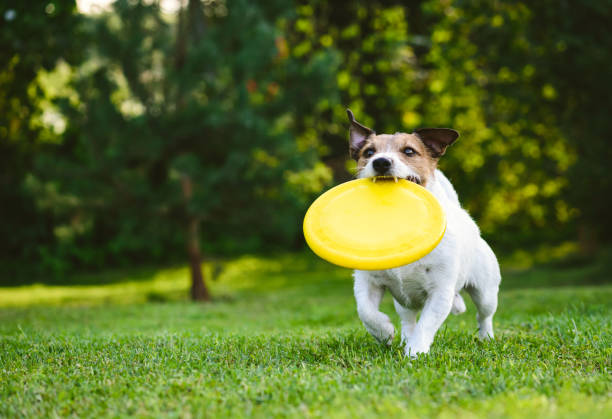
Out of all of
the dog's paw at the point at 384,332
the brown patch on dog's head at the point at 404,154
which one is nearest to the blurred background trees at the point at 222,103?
the brown patch on dog's head at the point at 404,154

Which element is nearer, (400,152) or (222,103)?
(400,152)

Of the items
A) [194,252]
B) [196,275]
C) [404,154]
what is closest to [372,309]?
[404,154]

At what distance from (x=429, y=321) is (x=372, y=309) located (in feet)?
1.37

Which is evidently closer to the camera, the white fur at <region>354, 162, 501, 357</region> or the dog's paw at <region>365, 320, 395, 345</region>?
the white fur at <region>354, 162, 501, 357</region>

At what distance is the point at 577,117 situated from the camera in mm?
13492

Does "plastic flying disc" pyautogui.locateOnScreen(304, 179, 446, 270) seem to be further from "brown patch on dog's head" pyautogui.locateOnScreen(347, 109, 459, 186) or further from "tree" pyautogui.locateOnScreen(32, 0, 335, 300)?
"tree" pyautogui.locateOnScreen(32, 0, 335, 300)

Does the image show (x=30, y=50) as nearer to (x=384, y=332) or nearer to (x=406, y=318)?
(x=406, y=318)

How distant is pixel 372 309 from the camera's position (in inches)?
174

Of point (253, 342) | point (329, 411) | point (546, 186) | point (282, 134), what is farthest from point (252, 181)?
point (546, 186)

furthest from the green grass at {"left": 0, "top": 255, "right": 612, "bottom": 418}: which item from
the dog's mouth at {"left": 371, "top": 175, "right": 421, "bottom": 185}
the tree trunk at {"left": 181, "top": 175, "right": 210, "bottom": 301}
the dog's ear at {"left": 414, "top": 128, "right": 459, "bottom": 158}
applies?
the tree trunk at {"left": 181, "top": 175, "right": 210, "bottom": 301}

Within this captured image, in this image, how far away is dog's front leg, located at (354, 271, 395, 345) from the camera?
173 inches

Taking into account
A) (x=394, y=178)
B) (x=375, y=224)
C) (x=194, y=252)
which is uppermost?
(x=394, y=178)

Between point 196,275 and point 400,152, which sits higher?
point 400,152

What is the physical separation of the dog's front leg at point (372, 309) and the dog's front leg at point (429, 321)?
18cm
